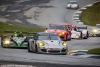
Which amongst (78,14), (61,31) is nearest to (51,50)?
(61,31)

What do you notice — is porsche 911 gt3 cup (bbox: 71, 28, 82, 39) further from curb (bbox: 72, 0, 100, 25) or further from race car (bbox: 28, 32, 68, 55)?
curb (bbox: 72, 0, 100, 25)

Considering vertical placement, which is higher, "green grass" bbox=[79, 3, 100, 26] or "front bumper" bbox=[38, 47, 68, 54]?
"green grass" bbox=[79, 3, 100, 26]

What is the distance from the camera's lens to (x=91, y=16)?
5444 cm

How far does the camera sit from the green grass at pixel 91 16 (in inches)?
2099

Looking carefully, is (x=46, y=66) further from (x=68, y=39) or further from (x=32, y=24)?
(x=32, y=24)

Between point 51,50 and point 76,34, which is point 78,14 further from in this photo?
point 51,50

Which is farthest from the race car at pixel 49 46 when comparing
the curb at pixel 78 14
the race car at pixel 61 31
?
the curb at pixel 78 14

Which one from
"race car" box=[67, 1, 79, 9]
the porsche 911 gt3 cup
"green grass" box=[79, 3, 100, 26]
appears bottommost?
the porsche 911 gt3 cup

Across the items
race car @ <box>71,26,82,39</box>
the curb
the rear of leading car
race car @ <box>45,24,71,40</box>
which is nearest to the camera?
the rear of leading car

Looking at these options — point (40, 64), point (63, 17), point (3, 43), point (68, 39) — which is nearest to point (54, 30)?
point (68, 39)

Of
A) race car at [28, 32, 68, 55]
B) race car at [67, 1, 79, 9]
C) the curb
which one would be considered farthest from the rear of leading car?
race car at [67, 1, 79, 9]

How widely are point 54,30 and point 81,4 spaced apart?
30051 mm

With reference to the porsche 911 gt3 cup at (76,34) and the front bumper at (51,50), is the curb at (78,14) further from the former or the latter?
the front bumper at (51,50)

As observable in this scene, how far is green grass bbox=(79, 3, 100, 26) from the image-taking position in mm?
53319
